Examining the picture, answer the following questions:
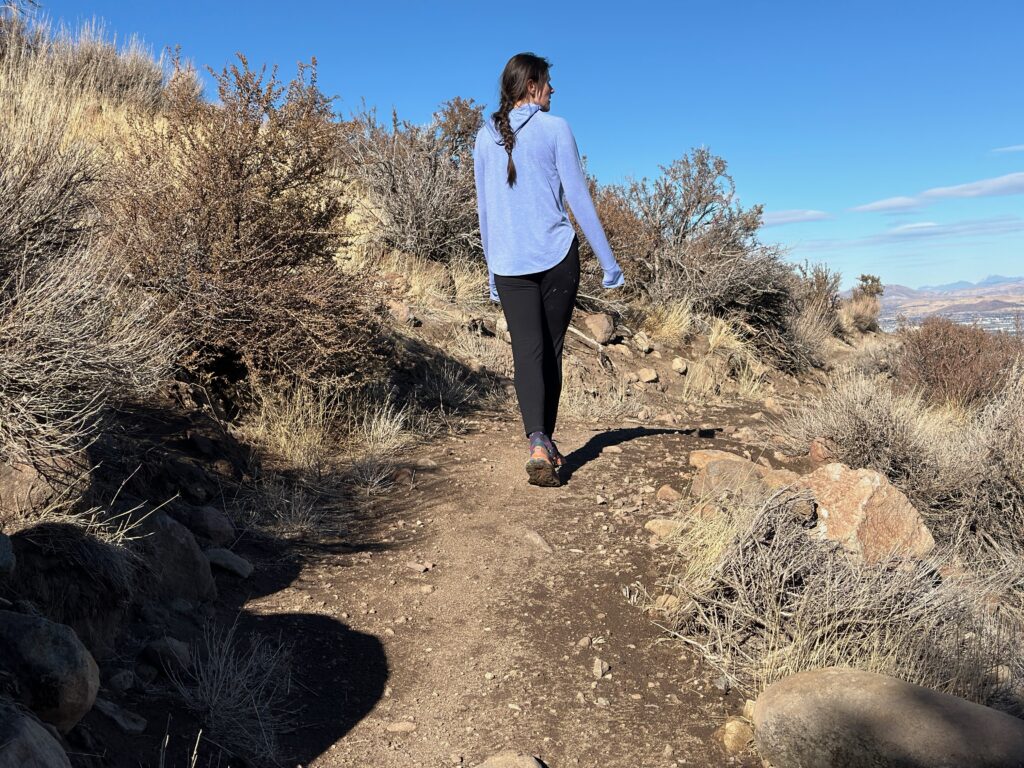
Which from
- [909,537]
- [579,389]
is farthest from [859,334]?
[909,537]

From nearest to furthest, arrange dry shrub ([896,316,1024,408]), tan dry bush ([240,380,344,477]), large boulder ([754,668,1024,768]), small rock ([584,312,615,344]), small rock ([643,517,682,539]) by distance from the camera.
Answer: large boulder ([754,668,1024,768]) → small rock ([643,517,682,539]) → tan dry bush ([240,380,344,477]) → dry shrub ([896,316,1024,408]) → small rock ([584,312,615,344])

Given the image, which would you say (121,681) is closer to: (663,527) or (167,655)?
(167,655)

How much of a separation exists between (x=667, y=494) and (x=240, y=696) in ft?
9.23

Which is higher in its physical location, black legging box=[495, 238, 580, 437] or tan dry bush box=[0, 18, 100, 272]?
tan dry bush box=[0, 18, 100, 272]

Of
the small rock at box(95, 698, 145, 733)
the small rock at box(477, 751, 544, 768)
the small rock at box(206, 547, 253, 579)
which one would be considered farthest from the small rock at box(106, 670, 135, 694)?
the small rock at box(477, 751, 544, 768)

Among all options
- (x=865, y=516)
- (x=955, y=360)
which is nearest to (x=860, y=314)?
(x=955, y=360)

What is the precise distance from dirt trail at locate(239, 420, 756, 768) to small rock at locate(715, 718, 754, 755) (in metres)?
0.05

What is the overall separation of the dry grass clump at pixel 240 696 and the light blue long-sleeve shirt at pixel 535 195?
250 cm

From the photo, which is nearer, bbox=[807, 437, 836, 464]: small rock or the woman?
the woman

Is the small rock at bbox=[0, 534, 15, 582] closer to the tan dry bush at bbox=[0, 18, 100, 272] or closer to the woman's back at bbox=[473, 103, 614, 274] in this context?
the tan dry bush at bbox=[0, 18, 100, 272]

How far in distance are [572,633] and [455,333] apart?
5.28 meters

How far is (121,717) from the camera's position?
2537mm

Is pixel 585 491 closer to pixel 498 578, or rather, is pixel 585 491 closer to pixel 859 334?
pixel 498 578

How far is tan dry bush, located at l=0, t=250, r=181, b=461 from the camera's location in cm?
322
